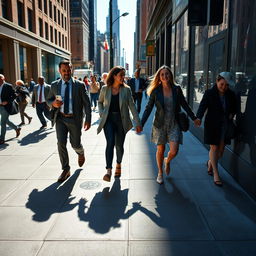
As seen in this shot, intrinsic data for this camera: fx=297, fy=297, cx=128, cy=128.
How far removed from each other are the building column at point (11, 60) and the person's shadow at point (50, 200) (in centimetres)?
2425

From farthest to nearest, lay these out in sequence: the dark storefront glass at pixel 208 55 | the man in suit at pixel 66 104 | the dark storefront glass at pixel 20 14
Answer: the dark storefront glass at pixel 20 14 < the dark storefront glass at pixel 208 55 < the man in suit at pixel 66 104

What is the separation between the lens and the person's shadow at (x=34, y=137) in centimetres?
833

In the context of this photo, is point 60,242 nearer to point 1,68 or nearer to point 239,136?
point 239,136

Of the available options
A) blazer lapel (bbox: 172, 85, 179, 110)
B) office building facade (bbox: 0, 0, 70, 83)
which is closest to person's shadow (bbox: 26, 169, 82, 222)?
blazer lapel (bbox: 172, 85, 179, 110)

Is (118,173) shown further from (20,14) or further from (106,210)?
(20,14)

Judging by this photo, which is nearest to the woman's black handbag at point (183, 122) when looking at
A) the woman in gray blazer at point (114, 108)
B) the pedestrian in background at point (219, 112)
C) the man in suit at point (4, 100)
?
the pedestrian in background at point (219, 112)

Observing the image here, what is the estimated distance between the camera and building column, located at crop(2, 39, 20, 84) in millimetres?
26109

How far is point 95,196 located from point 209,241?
73.7 inches

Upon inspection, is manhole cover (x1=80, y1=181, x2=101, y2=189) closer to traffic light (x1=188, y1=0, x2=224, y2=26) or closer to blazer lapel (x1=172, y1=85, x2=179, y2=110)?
blazer lapel (x1=172, y1=85, x2=179, y2=110)

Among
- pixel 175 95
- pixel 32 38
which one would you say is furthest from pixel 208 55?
pixel 32 38

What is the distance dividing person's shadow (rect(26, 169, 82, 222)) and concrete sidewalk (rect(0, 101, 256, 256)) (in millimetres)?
13

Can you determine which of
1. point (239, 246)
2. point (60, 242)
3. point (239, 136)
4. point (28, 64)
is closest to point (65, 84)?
point (60, 242)

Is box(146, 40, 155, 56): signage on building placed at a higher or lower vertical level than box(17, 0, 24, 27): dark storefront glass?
lower

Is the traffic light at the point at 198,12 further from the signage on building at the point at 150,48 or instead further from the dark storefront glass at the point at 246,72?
the signage on building at the point at 150,48
